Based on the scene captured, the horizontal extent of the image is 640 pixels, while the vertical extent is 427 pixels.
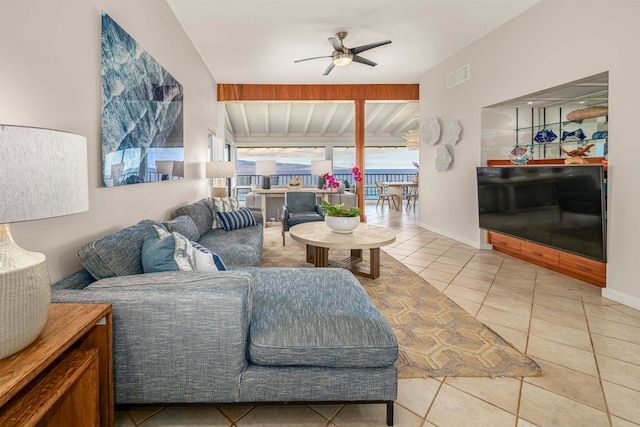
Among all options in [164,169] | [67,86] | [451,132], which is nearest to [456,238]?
[451,132]

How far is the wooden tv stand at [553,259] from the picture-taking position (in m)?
3.01

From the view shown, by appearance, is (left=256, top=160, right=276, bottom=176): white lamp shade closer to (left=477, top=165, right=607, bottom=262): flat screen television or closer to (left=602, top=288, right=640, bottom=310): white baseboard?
(left=477, top=165, right=607, bottom=262): flat screen television

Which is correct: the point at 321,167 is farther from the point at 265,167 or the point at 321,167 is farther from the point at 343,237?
the point at 343,237

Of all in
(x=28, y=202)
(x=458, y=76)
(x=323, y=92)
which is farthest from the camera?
(x=323, y=92)

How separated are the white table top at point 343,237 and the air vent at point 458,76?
2.89 m

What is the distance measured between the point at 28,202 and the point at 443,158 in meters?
5.26

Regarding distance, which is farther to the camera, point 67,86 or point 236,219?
point 236,219

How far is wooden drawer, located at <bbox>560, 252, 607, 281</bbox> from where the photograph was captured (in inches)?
116

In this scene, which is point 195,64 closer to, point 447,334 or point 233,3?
point 233,3

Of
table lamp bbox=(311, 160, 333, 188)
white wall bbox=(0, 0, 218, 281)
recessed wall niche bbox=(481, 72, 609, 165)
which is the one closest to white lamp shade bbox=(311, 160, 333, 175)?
table lamp bbox=(311, 160, 333, 188)

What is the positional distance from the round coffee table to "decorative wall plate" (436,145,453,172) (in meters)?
2.37

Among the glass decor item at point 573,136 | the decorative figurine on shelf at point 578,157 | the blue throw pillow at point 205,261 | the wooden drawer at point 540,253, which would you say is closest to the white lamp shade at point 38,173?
the blue throw pillow at point 205,261

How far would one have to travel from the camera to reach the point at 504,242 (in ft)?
13.9

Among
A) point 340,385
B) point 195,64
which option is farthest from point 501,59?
point 340,385
